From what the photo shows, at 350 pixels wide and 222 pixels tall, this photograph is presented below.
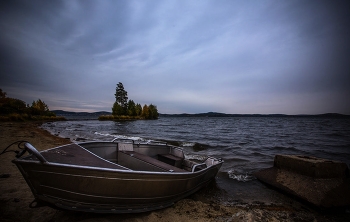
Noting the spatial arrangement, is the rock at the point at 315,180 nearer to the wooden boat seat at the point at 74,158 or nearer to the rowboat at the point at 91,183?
the rowboat at the point at 91,183

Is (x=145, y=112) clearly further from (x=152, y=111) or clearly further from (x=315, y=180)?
(x=315, y=180)

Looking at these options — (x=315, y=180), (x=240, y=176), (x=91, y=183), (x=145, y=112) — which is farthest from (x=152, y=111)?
(x=91, y=183)

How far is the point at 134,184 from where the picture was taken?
347 centimetres

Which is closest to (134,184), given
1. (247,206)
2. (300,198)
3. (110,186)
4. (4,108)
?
(110,186)

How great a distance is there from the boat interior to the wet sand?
1.07m

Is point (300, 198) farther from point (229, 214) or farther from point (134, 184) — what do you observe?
point (134, 184)

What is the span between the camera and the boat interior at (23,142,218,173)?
11.2ft

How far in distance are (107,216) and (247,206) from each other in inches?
168

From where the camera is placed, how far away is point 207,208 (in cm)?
476

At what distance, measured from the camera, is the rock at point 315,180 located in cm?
497

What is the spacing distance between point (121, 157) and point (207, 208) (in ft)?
11.2

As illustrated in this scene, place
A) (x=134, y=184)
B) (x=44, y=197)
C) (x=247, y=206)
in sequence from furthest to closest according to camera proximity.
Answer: (x=247, y=206), (x=134, y=184), (x=44, y=197)

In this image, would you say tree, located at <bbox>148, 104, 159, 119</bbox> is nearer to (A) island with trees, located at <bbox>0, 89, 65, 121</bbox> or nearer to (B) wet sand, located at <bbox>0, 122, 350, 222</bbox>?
(A) island with trees, located at <bbox>0, 89, 65, 121</bbox>

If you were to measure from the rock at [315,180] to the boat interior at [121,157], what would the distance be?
2732 mm
